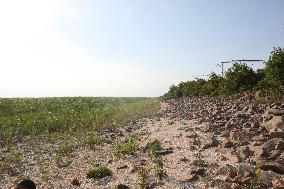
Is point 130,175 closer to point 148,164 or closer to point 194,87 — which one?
point 148,164

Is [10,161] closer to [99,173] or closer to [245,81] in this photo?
[99,173]

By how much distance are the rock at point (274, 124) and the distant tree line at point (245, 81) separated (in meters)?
11.6

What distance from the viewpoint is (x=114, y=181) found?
34.2 feet

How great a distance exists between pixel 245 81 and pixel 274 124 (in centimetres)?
2117

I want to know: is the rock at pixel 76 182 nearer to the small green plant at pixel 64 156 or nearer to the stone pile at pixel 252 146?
the small green plant at pixel 64 156

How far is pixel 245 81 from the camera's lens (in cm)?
3325

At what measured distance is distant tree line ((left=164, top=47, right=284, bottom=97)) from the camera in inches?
1008

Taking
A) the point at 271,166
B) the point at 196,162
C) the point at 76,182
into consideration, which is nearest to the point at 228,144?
the point at 196,162

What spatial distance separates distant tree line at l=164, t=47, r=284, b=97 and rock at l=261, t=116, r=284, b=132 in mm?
11571

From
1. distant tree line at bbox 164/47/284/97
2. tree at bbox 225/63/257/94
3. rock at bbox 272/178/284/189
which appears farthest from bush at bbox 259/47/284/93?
rock at bbox 272/178/284/189

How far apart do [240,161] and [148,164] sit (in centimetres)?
280

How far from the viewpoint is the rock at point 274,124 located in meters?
12.4

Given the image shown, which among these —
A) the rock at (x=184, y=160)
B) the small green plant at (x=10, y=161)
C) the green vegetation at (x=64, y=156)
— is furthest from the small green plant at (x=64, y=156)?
the rock at (x=184, y=160)

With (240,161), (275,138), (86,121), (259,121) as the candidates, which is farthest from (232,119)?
(86,121)
